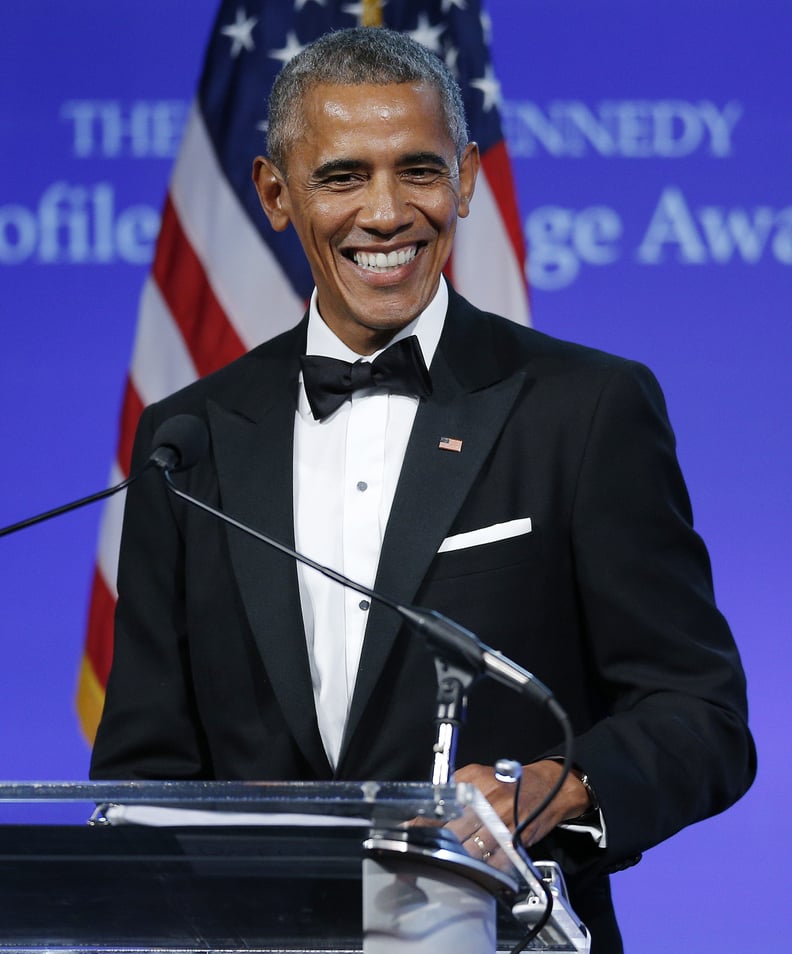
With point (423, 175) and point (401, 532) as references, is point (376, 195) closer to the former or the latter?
point (423, 175)

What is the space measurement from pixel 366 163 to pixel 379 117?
2.3 inches

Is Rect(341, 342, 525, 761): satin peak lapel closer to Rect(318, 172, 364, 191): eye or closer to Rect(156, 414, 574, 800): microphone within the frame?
Rect(318, 172, 364, 191): eye

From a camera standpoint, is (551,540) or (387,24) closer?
(551,540)

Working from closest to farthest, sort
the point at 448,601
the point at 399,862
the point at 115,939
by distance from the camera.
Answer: the point at 399,862
the point at 115,939
the point at 448,601

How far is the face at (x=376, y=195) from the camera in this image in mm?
2020

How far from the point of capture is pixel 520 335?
2143mm

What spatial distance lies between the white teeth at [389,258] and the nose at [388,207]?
3 cm

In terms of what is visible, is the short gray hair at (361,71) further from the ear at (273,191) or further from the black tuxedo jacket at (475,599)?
the black tuxedo jacket at (475,599)

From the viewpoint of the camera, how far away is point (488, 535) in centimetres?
194

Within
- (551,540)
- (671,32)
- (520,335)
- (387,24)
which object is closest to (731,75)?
(671,32)

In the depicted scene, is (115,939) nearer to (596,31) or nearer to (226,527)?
(226,527)

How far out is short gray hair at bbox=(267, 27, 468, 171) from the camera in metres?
2.04

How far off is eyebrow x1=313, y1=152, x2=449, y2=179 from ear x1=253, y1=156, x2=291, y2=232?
0.50 ft

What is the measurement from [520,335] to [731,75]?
4.97 ft
